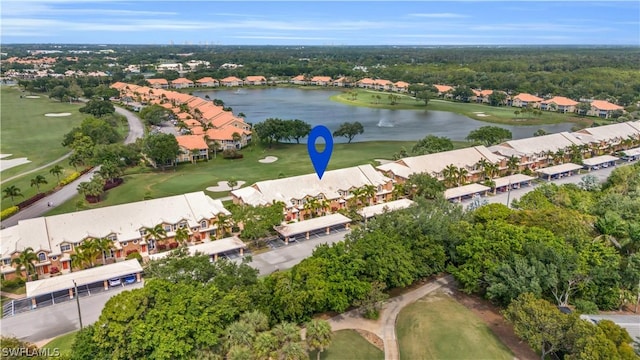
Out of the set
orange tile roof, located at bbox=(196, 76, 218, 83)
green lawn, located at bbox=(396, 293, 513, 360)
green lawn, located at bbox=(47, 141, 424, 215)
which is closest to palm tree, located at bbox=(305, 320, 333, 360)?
green lawn, located at bbox=(396, 293, 513, 360)

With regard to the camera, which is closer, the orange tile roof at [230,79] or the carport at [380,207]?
the carport at [380,207]

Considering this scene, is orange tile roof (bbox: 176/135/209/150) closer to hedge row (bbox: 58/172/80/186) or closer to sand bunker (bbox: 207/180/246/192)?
sand bunker (bbox: 207/180/246/192)

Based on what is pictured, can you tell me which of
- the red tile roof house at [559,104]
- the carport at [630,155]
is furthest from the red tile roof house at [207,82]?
the carport at [630,155]

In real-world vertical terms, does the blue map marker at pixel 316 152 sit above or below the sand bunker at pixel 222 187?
above

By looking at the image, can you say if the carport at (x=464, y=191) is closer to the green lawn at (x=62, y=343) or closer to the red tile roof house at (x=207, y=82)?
the green lawn at (x=62, y=343)

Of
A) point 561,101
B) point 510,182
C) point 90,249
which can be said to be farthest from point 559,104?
point 90,249
